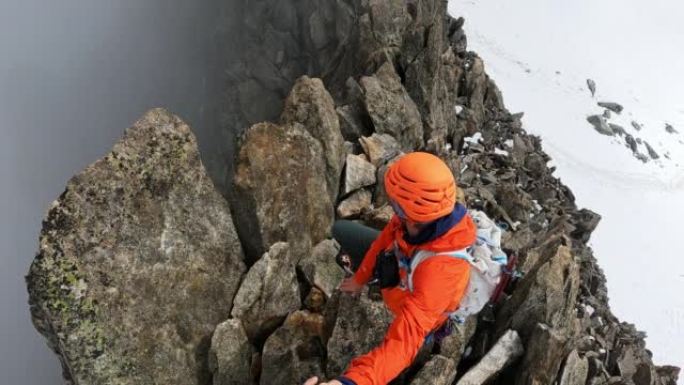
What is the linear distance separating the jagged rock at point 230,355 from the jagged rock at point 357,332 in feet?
4.72

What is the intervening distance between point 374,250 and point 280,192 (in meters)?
2.87

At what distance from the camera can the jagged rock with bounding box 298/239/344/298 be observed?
948 cm

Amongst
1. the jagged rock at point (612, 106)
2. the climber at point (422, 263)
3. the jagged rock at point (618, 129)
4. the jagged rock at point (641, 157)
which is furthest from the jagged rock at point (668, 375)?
the jagged rock at point (612, 106)

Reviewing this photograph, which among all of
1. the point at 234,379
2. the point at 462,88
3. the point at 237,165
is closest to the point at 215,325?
the point at 234,379

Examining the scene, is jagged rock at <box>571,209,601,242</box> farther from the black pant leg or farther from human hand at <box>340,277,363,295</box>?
human hand at <box>340,277,363,295</box>

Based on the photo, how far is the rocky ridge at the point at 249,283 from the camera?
7.51m

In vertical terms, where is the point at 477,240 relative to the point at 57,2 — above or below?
below

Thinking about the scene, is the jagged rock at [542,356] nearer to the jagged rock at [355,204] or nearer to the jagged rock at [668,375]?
the jagged rock at [355,204]

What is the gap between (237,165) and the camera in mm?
9750

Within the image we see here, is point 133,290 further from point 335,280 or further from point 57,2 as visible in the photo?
point 57,2

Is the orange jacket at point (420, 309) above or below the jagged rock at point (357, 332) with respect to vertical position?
above

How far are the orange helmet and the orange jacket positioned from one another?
0.36 m

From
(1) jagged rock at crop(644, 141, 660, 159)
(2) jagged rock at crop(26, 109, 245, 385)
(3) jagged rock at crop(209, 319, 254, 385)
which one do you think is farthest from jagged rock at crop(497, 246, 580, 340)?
(1) jagged rock at crop(644, 141, 660, 159)

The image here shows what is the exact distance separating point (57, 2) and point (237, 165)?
112 feet
